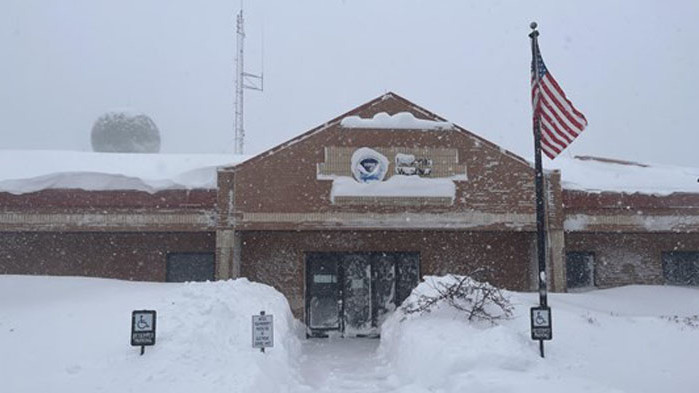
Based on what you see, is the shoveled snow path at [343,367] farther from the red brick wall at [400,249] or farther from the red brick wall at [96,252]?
the red brick wall at [96,252]

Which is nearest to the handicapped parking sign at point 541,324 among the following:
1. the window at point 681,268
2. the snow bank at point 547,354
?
the snow bank at point 547,354

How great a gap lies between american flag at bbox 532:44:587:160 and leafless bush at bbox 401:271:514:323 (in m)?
3.03

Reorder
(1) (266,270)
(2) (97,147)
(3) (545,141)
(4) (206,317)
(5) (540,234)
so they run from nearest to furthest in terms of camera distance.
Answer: (4) (206,317) → (5) (540,234) → (3) (545,141) → (1) (266,270) → (2) (97,147)

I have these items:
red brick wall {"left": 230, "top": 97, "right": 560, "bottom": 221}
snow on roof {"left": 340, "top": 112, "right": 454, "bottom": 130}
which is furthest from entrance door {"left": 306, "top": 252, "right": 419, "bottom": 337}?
snow on roof {"left": 340, "top": 112, "right": 454, "bottom": 130}

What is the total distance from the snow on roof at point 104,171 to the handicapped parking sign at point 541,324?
10.6m

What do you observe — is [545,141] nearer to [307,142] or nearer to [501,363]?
[501,363]

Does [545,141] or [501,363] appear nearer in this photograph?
[501,363]

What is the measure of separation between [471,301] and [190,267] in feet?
31.8

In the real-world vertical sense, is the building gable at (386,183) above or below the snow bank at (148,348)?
above

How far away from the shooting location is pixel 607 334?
1191 centimetres

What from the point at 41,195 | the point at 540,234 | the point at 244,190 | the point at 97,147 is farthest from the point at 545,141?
the point at 97,147

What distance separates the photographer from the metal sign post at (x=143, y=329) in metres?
9.73

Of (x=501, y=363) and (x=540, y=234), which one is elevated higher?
(x=540, y=234)

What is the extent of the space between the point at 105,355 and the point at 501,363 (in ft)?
19.2
